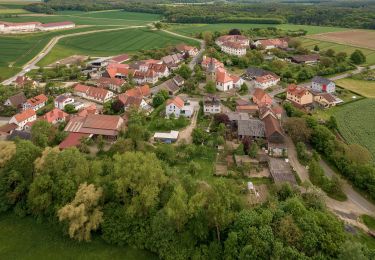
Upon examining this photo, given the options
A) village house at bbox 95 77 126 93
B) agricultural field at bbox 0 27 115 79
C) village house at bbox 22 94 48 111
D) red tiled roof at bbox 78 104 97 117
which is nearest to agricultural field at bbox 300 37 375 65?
village house at bbox 95 77 126 93

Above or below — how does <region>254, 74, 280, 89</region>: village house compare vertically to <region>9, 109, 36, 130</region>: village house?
below

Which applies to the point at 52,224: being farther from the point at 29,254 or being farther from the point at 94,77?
the point at 94,77

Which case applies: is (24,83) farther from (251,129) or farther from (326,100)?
(326,100)

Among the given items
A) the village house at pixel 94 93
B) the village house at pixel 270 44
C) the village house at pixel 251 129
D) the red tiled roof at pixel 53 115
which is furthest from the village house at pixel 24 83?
the village house at pixel 270 44

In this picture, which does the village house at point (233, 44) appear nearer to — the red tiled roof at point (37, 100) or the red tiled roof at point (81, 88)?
the red tiled roof at point (81, 88)

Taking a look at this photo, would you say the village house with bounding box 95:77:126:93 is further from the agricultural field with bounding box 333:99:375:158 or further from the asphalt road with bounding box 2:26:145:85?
the agricultural field with bounding box 333:99:375:158

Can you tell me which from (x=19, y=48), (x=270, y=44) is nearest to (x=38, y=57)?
(x=19, y=48)
